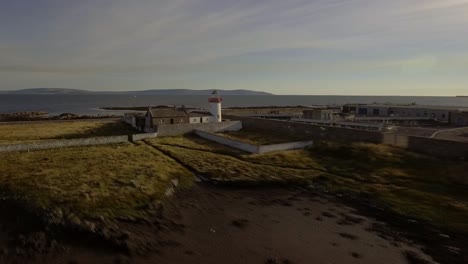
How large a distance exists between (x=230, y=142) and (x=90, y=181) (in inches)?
664

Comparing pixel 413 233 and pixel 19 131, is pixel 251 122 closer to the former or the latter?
pixel 19 131

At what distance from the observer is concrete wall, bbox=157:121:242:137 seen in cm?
4475

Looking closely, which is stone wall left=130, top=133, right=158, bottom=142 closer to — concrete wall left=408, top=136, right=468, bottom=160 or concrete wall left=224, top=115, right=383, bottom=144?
concrete wall left=224, top=115, right=383, bottom=144

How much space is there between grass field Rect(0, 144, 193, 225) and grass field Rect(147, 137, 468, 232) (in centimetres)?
360

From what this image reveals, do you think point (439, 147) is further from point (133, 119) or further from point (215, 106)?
point (133, 119)

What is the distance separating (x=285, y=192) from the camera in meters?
25.5

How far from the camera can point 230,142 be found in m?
39.0

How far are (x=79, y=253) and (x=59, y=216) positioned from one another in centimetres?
379

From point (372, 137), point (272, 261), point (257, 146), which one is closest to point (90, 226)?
point (272, 261)

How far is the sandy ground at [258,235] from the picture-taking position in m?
16.3

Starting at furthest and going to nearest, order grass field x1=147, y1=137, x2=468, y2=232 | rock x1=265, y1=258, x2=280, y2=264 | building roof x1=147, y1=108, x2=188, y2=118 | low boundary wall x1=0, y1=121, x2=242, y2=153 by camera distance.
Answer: building roof x1=147, y1=108, x2=188, y2=118 < low boundary wall x1=0, y1=121, x2=242, y2=153 < grass field x1=147, y1=137, x2=468, y2=232 < rock x1=265, y1=258, x2=280, y2=264

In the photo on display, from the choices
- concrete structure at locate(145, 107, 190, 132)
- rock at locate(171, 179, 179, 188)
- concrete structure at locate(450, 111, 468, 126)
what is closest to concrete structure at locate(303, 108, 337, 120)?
concrete structure at locate(450, 111, 468, 126)

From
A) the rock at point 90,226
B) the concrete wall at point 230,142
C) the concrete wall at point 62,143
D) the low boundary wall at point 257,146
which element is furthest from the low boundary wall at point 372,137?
the rock at point 90,226

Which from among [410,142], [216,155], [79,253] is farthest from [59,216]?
[410,142]
